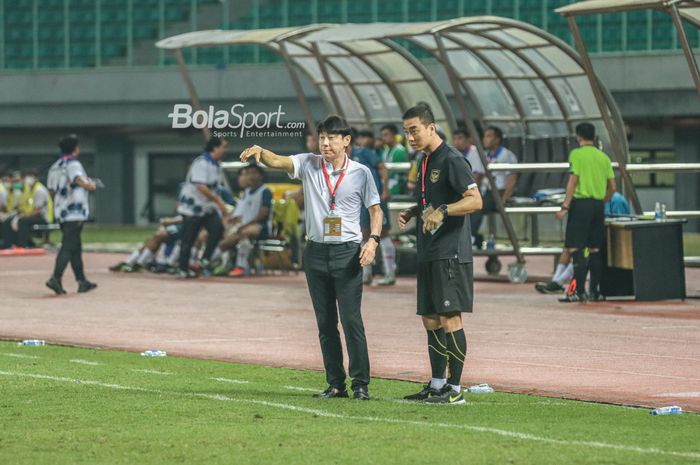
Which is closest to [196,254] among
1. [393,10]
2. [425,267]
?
[425,267]

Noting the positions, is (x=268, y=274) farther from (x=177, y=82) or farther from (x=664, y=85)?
(x=177, y=82)

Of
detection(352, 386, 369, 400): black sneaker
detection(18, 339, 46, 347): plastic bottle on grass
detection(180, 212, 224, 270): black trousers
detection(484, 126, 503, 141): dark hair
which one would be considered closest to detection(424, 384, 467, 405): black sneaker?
detection(352, 386, 369, 400): black sneaker

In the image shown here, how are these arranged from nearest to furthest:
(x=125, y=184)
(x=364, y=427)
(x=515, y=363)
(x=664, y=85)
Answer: (x=364, y=427), (x=515, y=363), (x=664, y=85), (x=125, y=184)

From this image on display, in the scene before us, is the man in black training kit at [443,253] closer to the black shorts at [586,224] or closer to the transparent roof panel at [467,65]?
the black shorts at [586,224]

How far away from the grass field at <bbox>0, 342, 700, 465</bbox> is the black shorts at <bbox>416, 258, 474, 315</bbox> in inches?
25.4

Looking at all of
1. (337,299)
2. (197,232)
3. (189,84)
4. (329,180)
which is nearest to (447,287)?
(337,299)

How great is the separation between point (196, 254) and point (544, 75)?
6.22 meters

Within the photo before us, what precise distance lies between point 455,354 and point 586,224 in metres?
8.60

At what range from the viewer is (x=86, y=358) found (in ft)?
44.0

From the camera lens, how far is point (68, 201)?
20.9 metres

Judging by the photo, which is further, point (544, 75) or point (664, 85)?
point (664, 85)

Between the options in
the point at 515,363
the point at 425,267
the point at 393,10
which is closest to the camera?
the point at 425,267

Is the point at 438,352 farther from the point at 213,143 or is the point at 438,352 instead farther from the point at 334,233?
the point at 213,143

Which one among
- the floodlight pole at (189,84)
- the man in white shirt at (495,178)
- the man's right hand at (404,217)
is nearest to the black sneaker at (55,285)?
the floodlight pole at (189,84)
